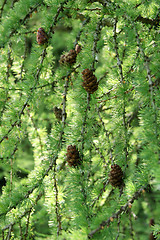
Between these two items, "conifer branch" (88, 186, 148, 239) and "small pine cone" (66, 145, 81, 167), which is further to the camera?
"small pine cone" (66, 145, 81, 167)

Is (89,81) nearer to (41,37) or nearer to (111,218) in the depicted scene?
(41,37)

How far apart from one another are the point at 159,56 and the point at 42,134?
32.0 inches

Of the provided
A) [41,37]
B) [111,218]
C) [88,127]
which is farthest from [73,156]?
[41,37]

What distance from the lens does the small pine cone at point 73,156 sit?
741 mm

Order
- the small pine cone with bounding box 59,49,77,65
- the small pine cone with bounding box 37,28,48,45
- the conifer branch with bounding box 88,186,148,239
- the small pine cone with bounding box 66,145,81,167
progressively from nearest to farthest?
1. the conifer branch with bounding box 88,186,148,239
2. the small pine cone with bounding box 66,145,81,167
3. the small pine cone with bounding box 37,28,48,45
4. the small pine cone with bounding box 59,49,77,65

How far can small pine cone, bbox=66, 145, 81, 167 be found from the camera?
741mm

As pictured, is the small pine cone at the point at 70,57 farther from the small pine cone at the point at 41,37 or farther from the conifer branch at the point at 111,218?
the conifer branch at the point at 111,218

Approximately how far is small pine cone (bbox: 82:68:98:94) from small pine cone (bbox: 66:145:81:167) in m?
0.20

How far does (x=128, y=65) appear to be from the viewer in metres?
0.86

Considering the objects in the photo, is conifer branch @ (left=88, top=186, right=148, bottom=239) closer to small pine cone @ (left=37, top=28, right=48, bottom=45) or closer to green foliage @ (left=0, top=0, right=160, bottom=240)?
green foliage @ (left=0, top=0, right=160, bottom=240)

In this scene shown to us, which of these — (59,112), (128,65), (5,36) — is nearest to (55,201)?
(59,112)

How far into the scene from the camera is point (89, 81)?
756mm

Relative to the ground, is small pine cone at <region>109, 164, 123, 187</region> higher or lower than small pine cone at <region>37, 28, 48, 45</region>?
lower

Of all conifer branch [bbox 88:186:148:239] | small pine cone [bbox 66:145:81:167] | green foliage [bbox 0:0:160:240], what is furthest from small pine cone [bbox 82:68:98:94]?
conifer branch [bbox 88:186:148:239]
